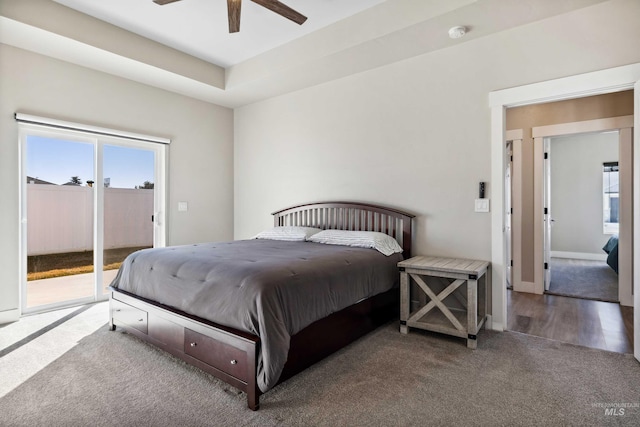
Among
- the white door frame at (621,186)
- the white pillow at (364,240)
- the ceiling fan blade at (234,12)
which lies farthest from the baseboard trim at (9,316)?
the white door frame at (621,186)

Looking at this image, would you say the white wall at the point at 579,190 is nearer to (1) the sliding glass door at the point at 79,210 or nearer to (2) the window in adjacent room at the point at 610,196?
(2) the window in adjacent room at the point at 610,196

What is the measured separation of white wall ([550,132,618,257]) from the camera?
266 inches

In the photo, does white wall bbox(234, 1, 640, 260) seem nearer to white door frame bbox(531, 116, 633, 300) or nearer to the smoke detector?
the smoke detector

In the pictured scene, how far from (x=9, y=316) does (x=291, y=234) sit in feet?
9.40

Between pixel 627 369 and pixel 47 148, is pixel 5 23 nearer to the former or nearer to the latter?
pixel 47 148

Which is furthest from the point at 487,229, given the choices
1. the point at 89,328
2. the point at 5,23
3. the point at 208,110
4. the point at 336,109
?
the point at 5,23

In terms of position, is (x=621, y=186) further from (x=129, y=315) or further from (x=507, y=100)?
(x=129, y=315)

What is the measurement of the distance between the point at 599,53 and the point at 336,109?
2.51 meters

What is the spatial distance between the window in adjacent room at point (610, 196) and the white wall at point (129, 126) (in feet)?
23.6

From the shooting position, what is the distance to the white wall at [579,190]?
6754 mm

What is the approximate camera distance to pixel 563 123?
4.22m

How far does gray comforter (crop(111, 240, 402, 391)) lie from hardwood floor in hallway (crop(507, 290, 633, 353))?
1.42 metres

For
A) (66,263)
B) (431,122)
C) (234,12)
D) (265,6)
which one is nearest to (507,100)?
(431,122)

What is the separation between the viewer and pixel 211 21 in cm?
335
